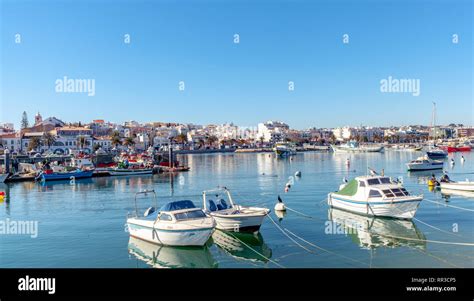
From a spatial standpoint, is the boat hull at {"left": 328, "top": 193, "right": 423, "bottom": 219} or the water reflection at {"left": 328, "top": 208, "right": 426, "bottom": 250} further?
the boat hull at {"left": 328, "top": 193, "right": 423, "bottom": 219}

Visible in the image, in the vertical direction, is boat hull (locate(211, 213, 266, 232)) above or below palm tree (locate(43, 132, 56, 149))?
below

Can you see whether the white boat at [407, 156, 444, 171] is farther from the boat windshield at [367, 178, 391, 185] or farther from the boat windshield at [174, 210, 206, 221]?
the boat windshield at [174, 210, 206, 221]

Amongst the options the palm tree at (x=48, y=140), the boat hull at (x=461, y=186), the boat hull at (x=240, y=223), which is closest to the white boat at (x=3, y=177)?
the boat hull at (x=240, y=223)

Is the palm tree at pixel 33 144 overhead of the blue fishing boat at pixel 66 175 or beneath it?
overhead

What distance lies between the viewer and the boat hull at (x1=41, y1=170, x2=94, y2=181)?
57.5 metres

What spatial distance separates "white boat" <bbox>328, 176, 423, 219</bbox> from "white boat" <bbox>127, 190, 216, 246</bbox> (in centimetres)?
1039

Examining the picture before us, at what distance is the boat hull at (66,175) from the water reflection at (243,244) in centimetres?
4322

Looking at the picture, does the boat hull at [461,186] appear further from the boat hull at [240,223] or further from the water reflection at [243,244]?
the water reflection at [243,244]

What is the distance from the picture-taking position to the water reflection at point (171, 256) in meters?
16.8

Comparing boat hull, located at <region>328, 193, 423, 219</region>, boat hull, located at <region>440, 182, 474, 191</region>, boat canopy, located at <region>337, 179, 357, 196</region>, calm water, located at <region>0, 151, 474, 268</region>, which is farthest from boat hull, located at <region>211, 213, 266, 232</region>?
boat hull, located at <region>440, 182, 474, 191</region>
